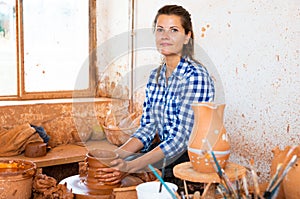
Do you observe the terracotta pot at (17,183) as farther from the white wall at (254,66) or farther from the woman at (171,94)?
the white wall at (254,66)

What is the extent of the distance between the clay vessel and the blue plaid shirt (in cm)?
62

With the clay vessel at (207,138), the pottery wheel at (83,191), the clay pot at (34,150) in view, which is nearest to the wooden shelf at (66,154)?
the clay pot at (34,150)

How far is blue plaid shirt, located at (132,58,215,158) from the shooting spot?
212 cm

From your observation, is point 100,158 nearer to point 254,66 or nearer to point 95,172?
point 95,172

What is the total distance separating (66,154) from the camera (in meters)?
3.00

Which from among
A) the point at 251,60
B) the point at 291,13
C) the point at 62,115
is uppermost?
the point at 291,13

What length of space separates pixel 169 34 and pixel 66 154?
4.33 ft

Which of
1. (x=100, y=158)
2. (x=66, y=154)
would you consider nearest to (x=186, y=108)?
(x=100, y=158)

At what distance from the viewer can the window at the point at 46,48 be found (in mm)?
3240

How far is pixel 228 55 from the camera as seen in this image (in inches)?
101

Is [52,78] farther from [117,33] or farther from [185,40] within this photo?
[185,40]

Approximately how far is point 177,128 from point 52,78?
1.69 metres

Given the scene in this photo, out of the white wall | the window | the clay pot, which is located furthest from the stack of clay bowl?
the window

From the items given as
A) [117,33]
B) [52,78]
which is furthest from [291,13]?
[52,78]
